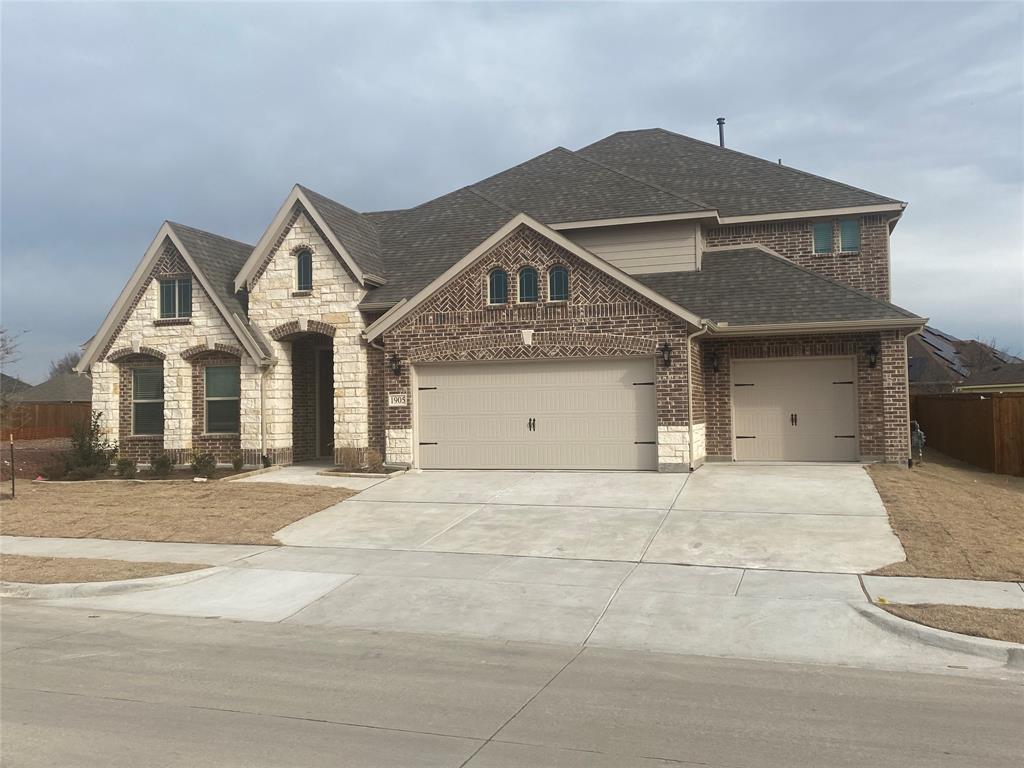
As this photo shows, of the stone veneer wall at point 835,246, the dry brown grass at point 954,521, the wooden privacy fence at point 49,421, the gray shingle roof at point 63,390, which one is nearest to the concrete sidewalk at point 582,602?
the dry brown grass at point 954,521

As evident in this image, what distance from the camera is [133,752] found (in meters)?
5.10

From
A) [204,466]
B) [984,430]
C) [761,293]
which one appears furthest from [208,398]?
[984,430]

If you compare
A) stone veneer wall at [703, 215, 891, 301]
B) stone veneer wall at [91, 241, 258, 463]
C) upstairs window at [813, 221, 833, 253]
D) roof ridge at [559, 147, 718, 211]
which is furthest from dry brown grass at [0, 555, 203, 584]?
upstairs window at [813, 221, 833, 253]

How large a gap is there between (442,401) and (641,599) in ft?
32.3

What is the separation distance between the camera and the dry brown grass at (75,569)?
1041 cm

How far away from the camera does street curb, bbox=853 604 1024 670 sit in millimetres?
7027

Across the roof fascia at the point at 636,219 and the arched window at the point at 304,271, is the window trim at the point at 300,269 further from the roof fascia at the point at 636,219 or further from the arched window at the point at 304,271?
the roof fascia at the point at 636,219

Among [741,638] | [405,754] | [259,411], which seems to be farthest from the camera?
[259,411]

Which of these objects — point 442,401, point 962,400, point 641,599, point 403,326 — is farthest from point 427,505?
point 962,400

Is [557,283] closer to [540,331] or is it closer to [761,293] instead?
[540,331]

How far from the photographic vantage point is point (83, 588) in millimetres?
10023

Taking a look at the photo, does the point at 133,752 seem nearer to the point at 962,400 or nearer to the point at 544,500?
the point at 544,500

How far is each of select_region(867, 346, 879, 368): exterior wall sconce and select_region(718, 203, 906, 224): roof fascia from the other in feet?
15.2

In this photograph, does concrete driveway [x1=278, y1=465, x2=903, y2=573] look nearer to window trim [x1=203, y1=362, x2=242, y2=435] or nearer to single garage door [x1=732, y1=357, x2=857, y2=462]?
single garage door [x1=732, y1=357, x2=857, y2=462]
